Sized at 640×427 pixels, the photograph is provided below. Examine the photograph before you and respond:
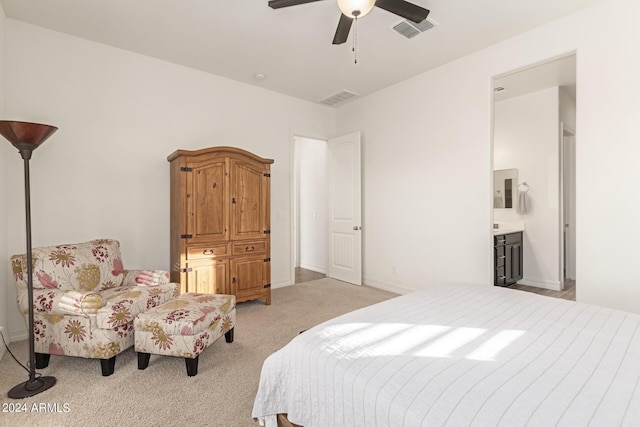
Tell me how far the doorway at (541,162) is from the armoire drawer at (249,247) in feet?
11.9

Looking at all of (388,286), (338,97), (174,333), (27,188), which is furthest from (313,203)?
(27,188)

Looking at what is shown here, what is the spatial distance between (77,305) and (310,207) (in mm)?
4614

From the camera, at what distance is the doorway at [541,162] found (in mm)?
4488

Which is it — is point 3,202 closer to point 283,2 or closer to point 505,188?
point 283,2

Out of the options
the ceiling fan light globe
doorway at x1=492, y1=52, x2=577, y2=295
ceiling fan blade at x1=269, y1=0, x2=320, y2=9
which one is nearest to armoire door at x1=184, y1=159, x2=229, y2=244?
ceiling fan blade at x1=269, y1=0, x2=320, y2=9

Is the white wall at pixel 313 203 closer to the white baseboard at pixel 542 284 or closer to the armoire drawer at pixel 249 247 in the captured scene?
the armoire drawer at pixel 249 247

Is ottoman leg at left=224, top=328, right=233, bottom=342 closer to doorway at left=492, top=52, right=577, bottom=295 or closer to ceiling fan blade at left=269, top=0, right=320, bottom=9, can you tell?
ceiling fan blade at left=269, top=0, right=320, bottom=9

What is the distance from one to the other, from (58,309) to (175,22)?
2585 millimetres

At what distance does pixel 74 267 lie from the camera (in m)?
2.64

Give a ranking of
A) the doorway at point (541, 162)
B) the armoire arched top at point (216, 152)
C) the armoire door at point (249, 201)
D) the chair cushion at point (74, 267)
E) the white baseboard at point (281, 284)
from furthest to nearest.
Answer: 1. the white baseboard at point (281, 284)
2. the doorway at point (541, 162)
3. the armoire door at point (249, 201)
4. the armoire arched top at point (216, 152)
5. the chair cushion at point (74, 267)

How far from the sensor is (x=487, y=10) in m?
2.81

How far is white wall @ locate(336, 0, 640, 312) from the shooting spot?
2.65 meters

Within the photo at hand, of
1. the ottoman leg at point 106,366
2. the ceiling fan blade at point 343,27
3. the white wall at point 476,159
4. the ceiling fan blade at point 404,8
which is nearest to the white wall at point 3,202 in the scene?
the ottoman leg at point 106,366

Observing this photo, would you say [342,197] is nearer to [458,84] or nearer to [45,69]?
[458,84]
